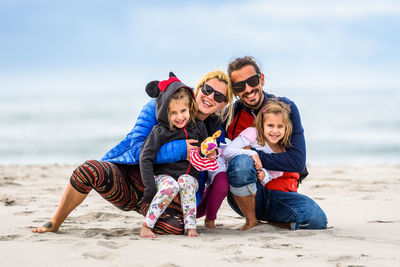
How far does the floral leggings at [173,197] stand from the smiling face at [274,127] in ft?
2.38

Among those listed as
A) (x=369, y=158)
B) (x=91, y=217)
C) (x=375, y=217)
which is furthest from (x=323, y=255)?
(x=369, y=158)

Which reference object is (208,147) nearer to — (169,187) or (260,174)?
(169,187)

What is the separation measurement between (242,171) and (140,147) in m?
0.79

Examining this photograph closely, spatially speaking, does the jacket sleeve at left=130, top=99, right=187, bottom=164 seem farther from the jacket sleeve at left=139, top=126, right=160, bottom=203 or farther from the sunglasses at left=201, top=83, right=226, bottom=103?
the sunglasses at left=201, top=83, right=226, bottom=103

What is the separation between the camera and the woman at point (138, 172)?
10.3 feet

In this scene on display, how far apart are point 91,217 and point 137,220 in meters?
0.43

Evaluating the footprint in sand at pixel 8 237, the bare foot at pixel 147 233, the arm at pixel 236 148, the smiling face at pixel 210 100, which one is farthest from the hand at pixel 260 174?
the footprint in sand at pixel 8 237

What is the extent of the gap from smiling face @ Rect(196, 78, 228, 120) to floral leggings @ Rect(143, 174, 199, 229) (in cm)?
58

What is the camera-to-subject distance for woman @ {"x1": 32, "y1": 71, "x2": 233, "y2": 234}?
10.3ft

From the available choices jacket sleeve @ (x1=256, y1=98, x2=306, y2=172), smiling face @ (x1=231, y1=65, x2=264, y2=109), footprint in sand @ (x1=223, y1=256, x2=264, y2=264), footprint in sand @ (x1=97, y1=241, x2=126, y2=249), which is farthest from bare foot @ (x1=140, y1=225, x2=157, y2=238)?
smiling face @ (x1=231, y1=65, x2=264, y2=109)

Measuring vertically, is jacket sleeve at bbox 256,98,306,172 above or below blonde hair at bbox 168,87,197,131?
below

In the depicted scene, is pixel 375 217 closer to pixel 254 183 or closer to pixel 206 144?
pixel 254 183

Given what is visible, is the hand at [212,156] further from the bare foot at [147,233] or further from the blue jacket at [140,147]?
the bare foot at [147,233]

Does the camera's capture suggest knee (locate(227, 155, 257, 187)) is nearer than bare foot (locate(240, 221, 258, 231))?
Yes
